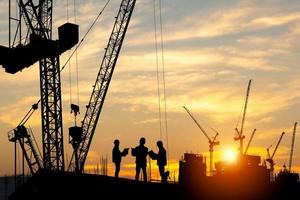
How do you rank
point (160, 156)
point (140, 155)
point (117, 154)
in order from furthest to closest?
1. point (117, 154)
2. point (160, 156)
3. point (140, 155)

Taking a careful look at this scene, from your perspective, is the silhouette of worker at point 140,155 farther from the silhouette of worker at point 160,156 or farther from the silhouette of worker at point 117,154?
the silhouette of worker at point 117,154

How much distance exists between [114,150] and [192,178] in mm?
4642

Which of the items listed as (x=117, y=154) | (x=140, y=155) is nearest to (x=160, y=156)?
(x=140, y=155)

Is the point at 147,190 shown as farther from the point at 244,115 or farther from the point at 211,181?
the point at 244,115

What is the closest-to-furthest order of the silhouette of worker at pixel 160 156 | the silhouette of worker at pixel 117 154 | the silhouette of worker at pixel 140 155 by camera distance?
1. the silhouette of worker at pixel 140 155
2. the silhouette of worker at pixel 160 156
3. the silhouette of worker at pixel 117 154

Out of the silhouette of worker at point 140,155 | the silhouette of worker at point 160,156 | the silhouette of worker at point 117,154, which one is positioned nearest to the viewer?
the silhouette of worker at point 140,155

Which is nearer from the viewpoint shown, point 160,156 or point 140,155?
point 140,155

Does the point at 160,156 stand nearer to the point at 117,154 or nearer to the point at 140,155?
the point at 140,155

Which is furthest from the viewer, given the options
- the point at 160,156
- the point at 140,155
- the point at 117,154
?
the point at 117,154

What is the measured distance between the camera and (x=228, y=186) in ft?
97.6

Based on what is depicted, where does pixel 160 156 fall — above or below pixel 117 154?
below

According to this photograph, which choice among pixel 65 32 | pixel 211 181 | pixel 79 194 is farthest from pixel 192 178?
pixel 65 32

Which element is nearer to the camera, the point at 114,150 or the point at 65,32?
the point at 114,150

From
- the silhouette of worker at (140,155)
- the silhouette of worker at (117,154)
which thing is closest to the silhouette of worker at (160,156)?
the silhouette of worker at (140,155)
